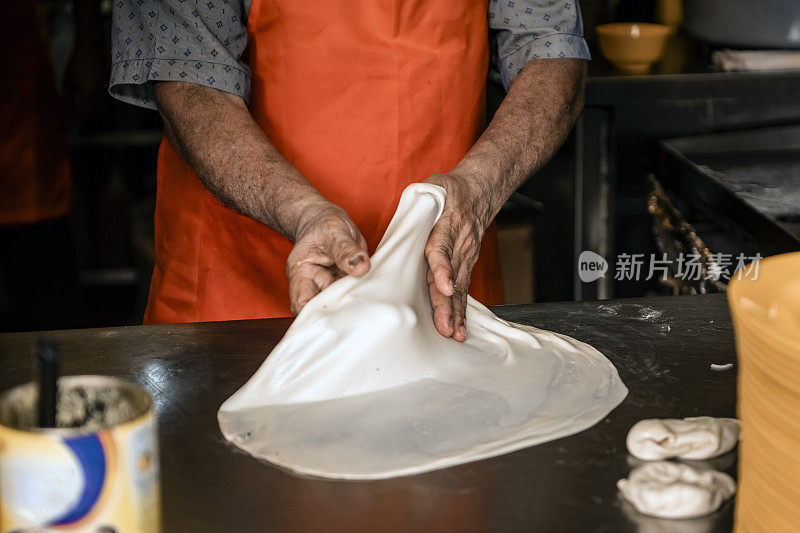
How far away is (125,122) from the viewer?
3668 mm

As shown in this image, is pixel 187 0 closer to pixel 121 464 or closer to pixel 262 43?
pixel 262 43

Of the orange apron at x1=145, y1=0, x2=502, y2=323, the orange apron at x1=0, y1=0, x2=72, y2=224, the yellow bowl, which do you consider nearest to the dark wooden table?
the orange apron at x1=145, y1=0, x2=502, y2=323

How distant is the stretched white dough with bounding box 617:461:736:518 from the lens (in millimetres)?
750

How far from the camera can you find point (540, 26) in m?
1.65

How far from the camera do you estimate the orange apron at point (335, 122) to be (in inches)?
59.6

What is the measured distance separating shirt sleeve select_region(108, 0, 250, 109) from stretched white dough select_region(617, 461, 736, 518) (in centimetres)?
97

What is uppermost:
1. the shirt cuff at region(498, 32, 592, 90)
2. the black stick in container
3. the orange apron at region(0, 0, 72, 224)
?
the shirt cuff at region(498, 32, 592, 90)

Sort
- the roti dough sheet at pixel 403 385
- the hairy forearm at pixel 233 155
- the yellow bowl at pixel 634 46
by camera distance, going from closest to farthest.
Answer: the roti dough sheet at pixel 403 385
the hairy forearm at pixel 233 155
the yellow bowl at pixel 634 46

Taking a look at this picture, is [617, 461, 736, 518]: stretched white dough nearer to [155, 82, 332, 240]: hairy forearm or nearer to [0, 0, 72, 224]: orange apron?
[155, 82, 332, 240]: hairy forearm

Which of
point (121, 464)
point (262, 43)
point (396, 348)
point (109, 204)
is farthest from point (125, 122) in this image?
point (121, 464)

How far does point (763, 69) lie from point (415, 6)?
1331 millimetres

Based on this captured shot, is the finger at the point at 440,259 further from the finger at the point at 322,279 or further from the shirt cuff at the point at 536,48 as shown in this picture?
the shirt cuff at the point at 536,48

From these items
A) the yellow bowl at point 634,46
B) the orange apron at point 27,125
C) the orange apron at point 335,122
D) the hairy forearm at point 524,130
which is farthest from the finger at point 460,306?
the orange apron at point 27,125

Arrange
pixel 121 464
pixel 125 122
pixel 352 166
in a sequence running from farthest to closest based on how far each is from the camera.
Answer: pixel 125 122 < pixel 352 166 < pixel 121 464
